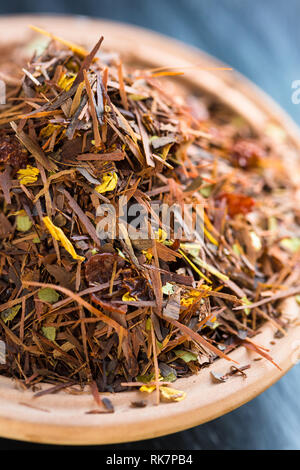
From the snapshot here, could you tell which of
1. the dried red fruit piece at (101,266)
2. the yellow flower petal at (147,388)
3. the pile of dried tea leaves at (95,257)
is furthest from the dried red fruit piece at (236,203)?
the yellow flower petal at (147,388)

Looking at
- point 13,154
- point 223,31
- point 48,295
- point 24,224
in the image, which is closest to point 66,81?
point 13,154

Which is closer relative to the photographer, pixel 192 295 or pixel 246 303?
pixel 192 295

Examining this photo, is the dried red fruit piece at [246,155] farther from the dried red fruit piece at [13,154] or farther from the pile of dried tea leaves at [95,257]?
the dried red fruit piece at [13,154]

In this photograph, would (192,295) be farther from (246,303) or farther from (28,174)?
(28,174)

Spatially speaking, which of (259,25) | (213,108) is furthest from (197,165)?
(259,25)
